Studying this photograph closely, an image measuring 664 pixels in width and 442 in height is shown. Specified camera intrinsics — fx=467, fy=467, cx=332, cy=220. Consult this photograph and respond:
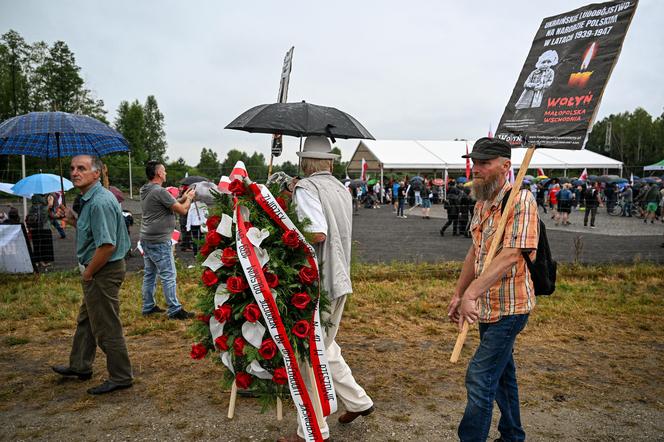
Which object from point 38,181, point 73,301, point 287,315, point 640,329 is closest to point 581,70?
point 287,315

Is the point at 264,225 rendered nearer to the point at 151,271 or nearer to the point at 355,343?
the point at 355,343

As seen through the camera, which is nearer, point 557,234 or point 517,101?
point 517,101

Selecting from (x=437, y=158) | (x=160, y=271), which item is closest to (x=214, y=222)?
(x=160, y=271)

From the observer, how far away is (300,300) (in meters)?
2.97

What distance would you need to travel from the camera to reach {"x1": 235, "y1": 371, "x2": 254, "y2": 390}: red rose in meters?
3.02

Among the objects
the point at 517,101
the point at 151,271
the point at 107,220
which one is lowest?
the point at 151,271

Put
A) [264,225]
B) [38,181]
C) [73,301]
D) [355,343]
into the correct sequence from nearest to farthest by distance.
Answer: [264,225]
[355,343]
[73,301]
[38,181]

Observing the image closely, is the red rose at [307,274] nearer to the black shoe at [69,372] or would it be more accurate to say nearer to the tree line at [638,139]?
the black shoe at [69,372]

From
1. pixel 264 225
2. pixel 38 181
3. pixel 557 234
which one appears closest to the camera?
pixel 264 225

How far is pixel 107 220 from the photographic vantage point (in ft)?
12.5

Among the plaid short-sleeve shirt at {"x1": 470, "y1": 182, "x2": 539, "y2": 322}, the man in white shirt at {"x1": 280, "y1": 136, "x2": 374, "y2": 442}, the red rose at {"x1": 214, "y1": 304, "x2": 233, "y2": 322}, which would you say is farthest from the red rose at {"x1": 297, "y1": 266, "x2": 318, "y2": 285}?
the plaid short-sleeve shirt at {"x1": 470, "y1": 182, "x2": 539, "y2": 322}

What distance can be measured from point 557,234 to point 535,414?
43.5ft

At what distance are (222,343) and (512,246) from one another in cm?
190

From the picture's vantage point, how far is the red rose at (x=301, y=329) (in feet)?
9.71
